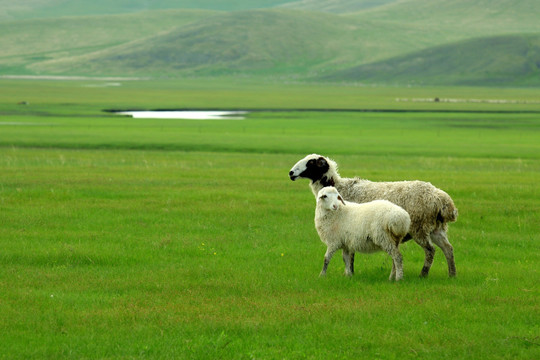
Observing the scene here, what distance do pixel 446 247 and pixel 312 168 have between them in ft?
10.6

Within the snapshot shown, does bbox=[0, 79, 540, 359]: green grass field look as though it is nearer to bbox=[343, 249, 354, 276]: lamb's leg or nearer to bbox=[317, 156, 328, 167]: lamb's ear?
bbox=[343, 249, 354, 276]: lamb's leg

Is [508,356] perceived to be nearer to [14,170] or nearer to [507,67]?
[14,170]

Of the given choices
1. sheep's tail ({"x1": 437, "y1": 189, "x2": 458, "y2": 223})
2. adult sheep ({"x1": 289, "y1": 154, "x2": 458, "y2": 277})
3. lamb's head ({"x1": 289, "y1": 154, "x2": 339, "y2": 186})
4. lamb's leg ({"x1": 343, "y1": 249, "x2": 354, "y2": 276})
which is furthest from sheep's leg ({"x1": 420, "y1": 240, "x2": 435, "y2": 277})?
lamb's head ({"x1": 289, "y1": 154, "x2": 339, "y2": 186})

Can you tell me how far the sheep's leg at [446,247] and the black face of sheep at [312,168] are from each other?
102 inches

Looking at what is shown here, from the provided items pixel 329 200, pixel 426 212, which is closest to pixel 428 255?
pixel 426 212

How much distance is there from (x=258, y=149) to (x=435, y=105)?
6736 cm

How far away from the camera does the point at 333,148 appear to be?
4659cm

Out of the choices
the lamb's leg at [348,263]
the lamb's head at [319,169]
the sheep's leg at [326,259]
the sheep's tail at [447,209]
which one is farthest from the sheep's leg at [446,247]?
the lamb's head at [319,169]

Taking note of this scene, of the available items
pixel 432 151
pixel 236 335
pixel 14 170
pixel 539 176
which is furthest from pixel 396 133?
pixel 236 335

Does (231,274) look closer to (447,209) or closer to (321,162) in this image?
(321,162)

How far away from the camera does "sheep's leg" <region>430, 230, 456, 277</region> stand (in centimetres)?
1305

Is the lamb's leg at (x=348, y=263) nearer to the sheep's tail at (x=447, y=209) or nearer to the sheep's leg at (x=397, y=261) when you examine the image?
the sheep's leg at (x=397, y=261)

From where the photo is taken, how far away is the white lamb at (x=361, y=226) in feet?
40.2

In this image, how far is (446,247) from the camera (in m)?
13.1
